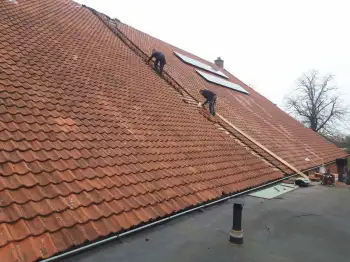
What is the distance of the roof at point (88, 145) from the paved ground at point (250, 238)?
0.21 meters

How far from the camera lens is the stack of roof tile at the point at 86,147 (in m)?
2.61

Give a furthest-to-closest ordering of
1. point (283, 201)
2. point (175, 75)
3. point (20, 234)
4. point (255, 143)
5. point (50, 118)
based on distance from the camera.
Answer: point (175, 75), point (255, 143), point (283, 201), point (50, 118), point (20, 234)

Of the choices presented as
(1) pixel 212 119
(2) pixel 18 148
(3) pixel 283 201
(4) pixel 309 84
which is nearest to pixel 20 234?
(2) pixel 18 148

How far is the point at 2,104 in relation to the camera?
11.5 ft

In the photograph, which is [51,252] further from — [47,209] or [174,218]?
[174,218]

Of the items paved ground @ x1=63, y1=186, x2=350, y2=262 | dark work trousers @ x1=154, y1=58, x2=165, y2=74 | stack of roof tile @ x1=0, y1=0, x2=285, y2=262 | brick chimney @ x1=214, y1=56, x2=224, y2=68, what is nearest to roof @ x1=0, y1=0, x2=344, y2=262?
stack of roof tile @ x1=0, y1=0, x2=285, y2=262

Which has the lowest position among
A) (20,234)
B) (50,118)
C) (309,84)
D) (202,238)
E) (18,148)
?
(202,238)

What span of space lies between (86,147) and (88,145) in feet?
0.21

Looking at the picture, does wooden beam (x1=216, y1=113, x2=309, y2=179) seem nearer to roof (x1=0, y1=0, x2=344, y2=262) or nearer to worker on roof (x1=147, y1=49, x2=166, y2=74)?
roof (x1=0, y1=0, x2=344, y2=262)

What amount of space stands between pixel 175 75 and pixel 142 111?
175 inches

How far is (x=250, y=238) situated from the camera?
3.29m

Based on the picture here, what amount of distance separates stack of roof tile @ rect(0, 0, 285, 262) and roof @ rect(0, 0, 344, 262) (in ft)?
0.05

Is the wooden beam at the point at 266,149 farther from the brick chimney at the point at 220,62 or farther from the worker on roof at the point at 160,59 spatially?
the brick chimney at the point at 220,62

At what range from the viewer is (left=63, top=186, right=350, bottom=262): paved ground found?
2702 millimetres
